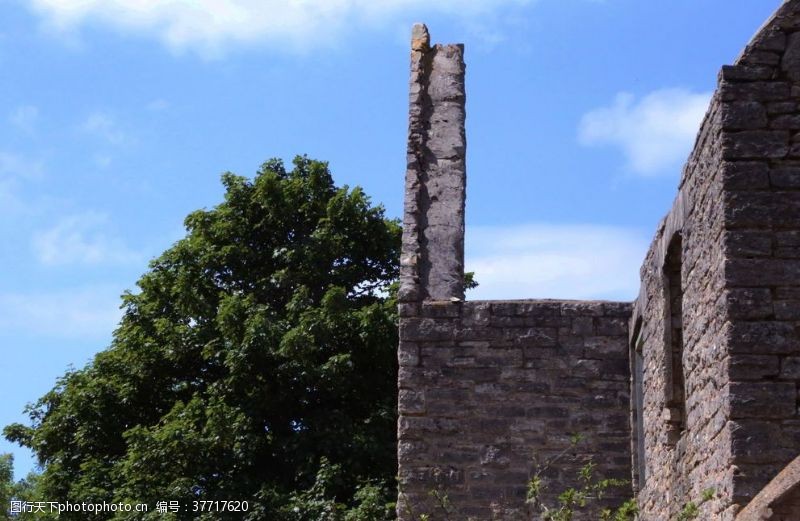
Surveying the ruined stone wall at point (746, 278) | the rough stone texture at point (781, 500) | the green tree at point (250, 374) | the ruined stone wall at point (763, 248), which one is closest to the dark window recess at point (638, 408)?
the ruined stone wall at point (746, 278)

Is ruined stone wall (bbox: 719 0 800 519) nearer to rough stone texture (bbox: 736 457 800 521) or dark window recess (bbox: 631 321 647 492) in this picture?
rough stone texture (bbox: 736 457 800 521)

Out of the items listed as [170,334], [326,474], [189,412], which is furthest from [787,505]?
[170,334]

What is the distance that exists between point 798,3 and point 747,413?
2.26 m

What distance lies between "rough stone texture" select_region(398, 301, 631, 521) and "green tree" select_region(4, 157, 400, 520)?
16.6 feet

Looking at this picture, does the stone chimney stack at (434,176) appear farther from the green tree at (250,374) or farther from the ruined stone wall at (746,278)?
the green tree at (250,374)

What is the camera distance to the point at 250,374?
1720 cm

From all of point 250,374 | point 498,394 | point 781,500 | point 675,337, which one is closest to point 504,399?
point 498,394

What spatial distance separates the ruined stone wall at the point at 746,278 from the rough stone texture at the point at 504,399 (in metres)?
2.76

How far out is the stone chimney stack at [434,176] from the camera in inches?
Result: 429

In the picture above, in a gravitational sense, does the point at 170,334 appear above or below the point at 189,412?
above

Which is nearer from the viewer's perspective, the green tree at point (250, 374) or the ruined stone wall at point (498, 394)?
the ruined stone wall at point (498, 394)

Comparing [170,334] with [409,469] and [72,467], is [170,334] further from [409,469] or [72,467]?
[409,469]

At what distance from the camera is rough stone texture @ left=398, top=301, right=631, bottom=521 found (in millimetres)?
10352

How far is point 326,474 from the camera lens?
15.9m
